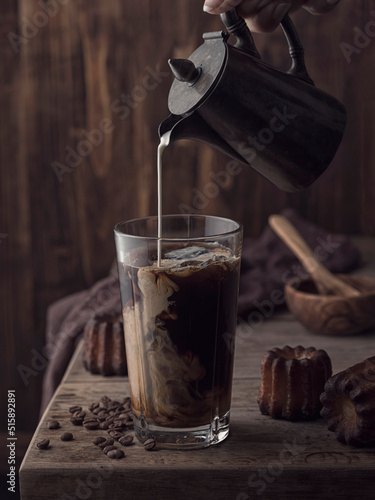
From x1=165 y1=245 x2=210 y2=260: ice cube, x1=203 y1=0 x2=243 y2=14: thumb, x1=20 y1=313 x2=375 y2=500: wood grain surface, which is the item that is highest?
x1=203 y1=0 x2=243 y2=14: thumb

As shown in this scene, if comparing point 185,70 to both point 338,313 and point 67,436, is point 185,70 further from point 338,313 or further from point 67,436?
point 338,313

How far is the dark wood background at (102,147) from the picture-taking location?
219 cm

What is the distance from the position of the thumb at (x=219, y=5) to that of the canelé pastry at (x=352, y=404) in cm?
60

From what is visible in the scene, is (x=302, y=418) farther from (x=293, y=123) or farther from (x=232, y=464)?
(x=293, y=123)

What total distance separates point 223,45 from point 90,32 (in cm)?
137

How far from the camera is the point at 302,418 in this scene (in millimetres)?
1027

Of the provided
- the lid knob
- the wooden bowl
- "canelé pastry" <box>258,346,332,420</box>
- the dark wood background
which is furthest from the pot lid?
the dark wood background

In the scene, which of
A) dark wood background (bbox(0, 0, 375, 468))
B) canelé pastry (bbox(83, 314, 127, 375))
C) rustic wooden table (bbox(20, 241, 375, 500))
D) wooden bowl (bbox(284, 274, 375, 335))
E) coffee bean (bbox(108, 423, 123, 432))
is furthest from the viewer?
dark wood background (bbox(0, 0, 375, 468))

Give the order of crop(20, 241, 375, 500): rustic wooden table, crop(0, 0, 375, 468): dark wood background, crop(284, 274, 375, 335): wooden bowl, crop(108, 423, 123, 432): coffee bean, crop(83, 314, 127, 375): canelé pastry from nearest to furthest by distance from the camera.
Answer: crop(20, 241, 375, 500): rustic wooden table → crop(108, 423, 123, 432): coffee bean → crop(83, 314, 127, 375): canelé pastry → crop(284, 274, 375, 335): wooden bowl → crop(0, 0, 375, 468): dark wood background

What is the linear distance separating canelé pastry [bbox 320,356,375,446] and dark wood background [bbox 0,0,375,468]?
1.39 meters

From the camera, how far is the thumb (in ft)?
3.52

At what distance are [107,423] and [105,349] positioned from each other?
22 centimetres

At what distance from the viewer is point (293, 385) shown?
1035 millimetres

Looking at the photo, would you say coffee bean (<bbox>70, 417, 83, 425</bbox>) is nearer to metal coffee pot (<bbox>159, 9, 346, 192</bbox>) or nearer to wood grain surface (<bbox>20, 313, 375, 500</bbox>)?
wood grain surface (<bbox>20, 313, 375, 500</bbox>)
